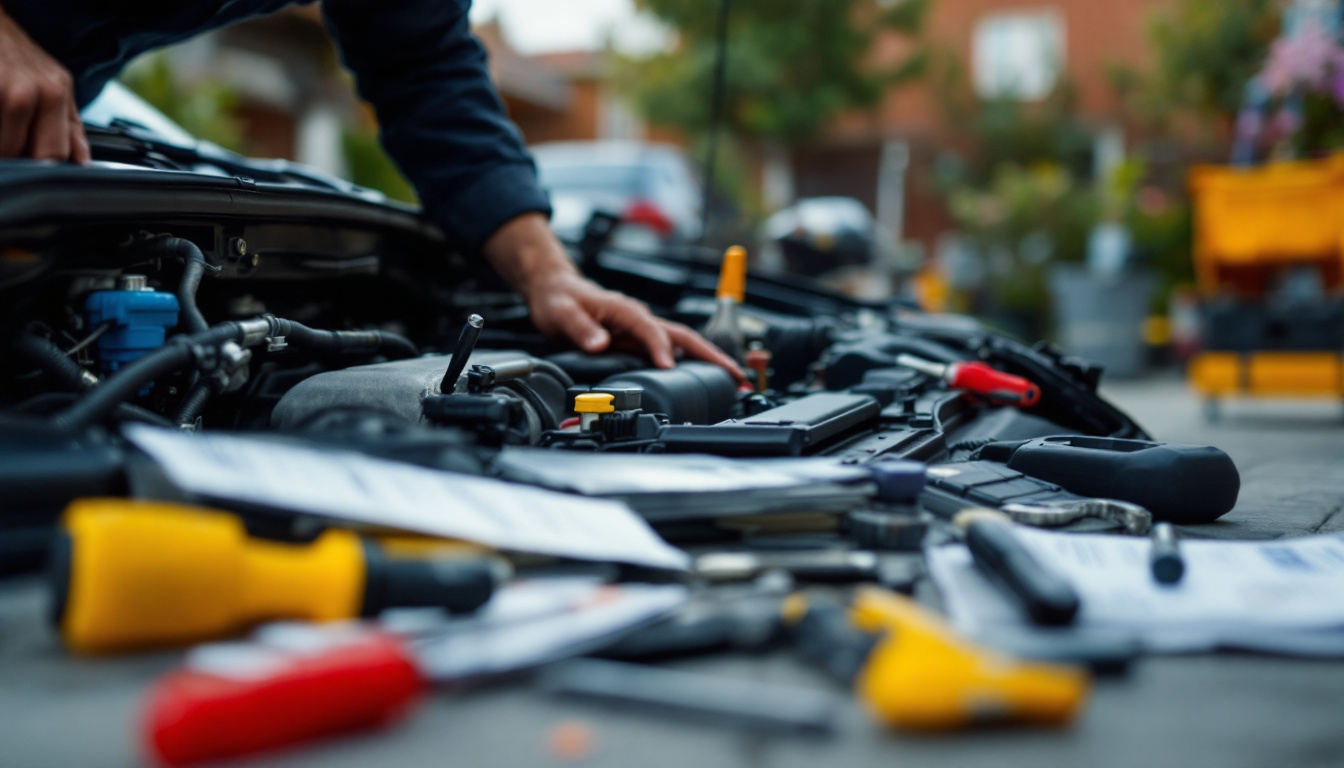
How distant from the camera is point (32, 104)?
4.74ft

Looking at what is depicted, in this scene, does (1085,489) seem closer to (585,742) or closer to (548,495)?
(548,495)

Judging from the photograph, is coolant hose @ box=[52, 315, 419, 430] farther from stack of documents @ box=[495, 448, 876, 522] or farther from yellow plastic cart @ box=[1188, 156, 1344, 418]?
yellow plastic cart @ box=[1188, 156, 1344, 418]

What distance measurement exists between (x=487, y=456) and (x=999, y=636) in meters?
0.72

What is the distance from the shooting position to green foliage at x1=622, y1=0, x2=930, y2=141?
18.8 metres

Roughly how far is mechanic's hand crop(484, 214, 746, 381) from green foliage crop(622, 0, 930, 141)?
1663 centimetres

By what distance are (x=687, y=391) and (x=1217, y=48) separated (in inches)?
527

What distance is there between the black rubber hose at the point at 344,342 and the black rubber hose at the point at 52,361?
0.30 m

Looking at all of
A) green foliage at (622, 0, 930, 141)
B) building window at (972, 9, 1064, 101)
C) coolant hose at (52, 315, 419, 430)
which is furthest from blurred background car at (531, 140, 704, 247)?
building window at (972, 9, 1064, 101)

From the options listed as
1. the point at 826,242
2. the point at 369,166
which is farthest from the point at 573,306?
the point at 369,166

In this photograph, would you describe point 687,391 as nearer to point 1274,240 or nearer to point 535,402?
point 535,402

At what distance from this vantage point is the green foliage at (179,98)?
812 centimetres

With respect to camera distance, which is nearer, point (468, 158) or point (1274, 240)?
point (468, 158)

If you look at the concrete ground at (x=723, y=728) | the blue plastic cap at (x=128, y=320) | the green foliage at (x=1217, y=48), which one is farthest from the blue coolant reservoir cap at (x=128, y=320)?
the green foliage at (x=1217, y=48)

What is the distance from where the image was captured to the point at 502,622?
Result: 984 millimetres
